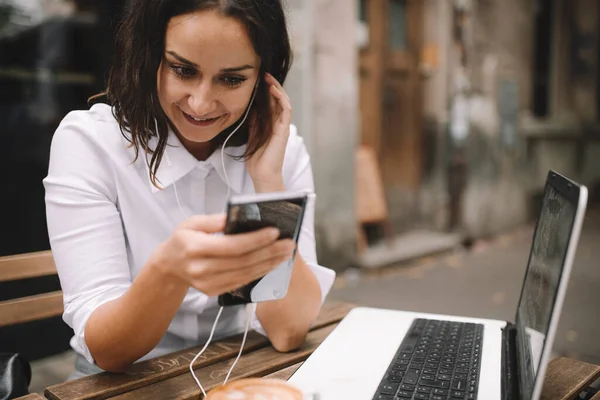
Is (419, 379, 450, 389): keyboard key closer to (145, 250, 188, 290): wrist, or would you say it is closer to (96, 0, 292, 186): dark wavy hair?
(145, 250, 188, 290): wrist

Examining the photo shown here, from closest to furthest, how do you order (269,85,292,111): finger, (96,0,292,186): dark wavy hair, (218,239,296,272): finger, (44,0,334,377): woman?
1. (218,239,296,272): finger
2. (44,0,334,377): woman
3. (96,0,292,186): dark wavy hair
4. (269,85,292,111): finger

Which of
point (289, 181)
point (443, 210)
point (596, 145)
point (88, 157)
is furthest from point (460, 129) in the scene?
point (88, 157)

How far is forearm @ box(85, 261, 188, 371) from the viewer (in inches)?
43.3

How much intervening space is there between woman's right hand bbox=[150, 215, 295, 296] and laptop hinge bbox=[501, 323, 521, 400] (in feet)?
1.47

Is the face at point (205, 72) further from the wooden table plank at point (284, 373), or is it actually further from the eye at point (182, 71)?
the wooden table plank at point (284, 373)

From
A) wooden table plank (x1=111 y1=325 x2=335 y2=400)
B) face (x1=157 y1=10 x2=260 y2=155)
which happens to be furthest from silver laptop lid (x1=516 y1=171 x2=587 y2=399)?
face (x1=157 y1=10 x2=260 y2=155)

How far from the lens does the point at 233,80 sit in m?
1.35

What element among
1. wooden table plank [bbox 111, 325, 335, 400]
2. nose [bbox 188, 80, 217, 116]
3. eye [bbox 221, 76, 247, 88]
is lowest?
wooden table plank [bbox 111, 325, 335, 400]

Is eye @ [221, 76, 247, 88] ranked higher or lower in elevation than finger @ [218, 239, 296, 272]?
higher

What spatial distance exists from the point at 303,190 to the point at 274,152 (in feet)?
0.62

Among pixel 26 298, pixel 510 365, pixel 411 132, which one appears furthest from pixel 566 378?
pixel 411 132

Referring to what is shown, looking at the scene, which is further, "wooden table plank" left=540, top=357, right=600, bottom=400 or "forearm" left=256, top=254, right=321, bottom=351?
"forearm" left=256, top=254, right=321, bottom=351

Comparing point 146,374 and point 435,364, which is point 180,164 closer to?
point 146,374

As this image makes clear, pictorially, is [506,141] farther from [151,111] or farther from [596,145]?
[151,111]
